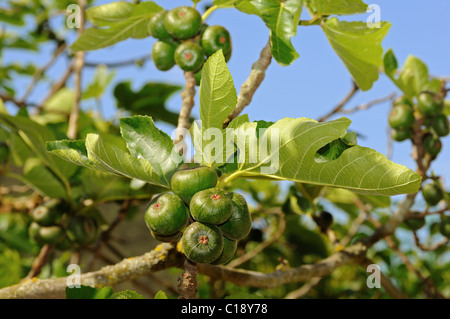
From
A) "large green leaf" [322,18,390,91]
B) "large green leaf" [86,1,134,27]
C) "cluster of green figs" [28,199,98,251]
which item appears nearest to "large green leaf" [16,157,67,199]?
"cluster of green figs" [28,199,98,251]

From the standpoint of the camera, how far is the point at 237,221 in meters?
1.00

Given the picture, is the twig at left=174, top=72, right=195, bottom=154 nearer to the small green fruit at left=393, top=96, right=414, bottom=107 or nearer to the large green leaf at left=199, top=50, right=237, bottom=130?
the large green leaf at left=199, top=50, right=237, bottom=130

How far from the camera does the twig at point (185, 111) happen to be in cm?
116

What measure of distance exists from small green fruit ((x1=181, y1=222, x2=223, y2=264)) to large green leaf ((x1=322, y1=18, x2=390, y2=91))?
762 mm

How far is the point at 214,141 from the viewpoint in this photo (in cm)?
99

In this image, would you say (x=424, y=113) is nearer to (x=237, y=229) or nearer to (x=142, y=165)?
(x=237, y=229)

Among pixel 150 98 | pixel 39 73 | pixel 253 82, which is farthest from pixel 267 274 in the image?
pixel 39 73

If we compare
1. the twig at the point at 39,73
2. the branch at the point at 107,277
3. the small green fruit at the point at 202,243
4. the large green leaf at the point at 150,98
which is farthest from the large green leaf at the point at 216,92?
the twig at the point at 39,73

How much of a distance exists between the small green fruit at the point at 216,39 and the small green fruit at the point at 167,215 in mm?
541

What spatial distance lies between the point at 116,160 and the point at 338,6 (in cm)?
80

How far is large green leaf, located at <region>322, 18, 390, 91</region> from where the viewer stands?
1.35 m

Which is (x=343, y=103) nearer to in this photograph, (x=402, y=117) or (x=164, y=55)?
(x=402, y=117)

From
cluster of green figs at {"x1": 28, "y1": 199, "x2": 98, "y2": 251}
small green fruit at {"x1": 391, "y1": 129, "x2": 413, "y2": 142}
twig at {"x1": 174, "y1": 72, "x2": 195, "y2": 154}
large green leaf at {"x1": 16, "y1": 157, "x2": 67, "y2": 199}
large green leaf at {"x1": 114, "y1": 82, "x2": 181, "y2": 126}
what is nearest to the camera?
twig at {"x1": 174, "y1": 72, "x2": 195, "y2": 154}

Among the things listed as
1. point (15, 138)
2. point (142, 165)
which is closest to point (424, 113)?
point (142, 165)
